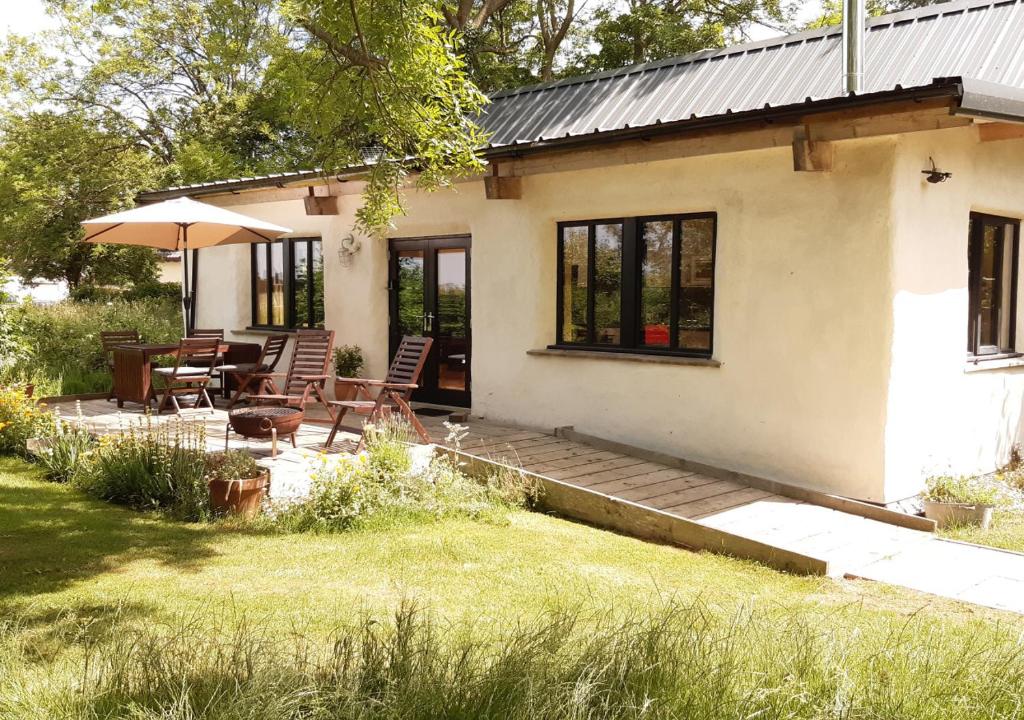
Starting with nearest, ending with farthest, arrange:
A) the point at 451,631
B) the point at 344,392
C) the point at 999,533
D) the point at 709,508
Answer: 1. the point at 451,631
2. the point at 999,533
3. the point at 709,508
4. the point at 344,392

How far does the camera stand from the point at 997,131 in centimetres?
702

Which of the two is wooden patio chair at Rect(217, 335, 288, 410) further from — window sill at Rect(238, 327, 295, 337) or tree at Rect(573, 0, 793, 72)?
tree at Rect(573, 0, 793, 72)

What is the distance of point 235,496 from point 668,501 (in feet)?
10.9

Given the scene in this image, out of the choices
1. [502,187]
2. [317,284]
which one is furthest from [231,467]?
[317,284]

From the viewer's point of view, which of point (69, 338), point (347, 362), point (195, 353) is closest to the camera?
point (195, 353)

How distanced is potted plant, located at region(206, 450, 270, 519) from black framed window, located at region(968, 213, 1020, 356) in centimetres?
661

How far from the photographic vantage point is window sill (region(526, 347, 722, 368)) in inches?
313

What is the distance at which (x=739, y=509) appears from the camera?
6660 millimetres

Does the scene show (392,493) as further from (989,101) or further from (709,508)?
(989,101)

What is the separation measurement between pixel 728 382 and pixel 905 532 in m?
2.08

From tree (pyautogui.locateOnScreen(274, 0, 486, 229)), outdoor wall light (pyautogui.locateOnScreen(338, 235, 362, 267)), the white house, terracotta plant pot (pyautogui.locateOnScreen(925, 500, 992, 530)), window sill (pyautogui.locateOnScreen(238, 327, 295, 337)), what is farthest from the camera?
window sill (pyautogui.locateOnScreen(238, 327, 295, 337))

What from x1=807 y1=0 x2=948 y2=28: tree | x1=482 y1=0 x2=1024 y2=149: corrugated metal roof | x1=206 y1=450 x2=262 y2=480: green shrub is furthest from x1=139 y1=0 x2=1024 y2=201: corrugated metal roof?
x1=807 y1=0 x2=948 y2=28: tree

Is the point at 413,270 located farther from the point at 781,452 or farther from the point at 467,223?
the point at 781,452

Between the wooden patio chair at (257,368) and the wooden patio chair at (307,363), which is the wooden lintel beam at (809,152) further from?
the wooden patio chair at (257,368)
